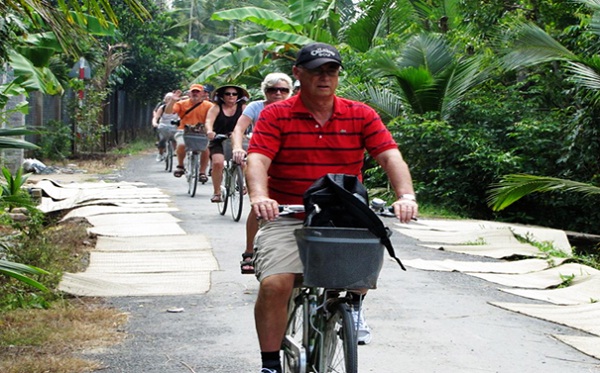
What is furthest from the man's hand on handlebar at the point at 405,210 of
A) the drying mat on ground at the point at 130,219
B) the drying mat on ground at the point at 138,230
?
the drying mat on ground at the point at 130,219

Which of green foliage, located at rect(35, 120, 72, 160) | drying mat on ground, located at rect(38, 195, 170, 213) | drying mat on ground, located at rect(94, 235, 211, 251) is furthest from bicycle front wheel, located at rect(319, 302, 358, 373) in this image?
green foliage, located at rect(35, 120, 72, 160)

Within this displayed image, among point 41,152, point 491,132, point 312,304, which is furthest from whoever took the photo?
point 41,152

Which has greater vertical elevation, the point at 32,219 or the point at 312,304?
the point at 312,304

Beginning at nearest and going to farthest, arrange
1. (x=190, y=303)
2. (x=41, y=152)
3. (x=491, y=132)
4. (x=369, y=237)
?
1. (x=369, y=237)
2. (x=190, y=303)
3. (x=491, y=132)
4. (x=41, y=152)

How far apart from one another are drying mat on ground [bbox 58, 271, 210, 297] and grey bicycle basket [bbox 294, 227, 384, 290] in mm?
4395

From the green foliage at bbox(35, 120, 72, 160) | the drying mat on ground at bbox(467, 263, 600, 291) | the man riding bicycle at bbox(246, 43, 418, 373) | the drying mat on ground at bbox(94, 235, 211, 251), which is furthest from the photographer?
the green foliage at bbox(35, 120, 72, 160)

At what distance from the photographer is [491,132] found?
702 inches

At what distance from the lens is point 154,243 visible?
440 inches

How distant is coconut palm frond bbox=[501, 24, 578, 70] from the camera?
45.0 ft

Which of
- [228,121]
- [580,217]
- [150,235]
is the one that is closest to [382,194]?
[580,217]

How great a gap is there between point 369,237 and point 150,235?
310 inches

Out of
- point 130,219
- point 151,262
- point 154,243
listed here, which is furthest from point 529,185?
point 130,219

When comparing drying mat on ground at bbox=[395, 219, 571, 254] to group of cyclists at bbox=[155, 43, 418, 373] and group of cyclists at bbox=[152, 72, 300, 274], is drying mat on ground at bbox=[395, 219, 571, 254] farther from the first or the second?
group of cyclists at bbox=[155, 43, 418, 373]

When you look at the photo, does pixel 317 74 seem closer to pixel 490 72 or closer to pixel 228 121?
pixel 228 121
